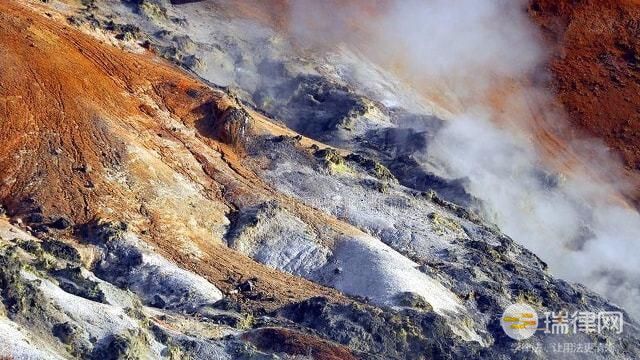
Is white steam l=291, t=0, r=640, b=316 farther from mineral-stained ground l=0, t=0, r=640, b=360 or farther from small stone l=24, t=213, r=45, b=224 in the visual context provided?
small stone l=24, t=213, r=45, b=224

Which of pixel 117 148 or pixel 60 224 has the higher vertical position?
pixel 117 148

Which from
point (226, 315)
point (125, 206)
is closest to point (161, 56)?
point (125, 206)

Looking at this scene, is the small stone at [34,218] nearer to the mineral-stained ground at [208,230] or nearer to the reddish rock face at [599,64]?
the mineral-stained ground at [208,230]

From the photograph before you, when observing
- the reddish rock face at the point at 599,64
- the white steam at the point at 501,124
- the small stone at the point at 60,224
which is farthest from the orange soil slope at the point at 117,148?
the reddish rock face at the point at 599,64

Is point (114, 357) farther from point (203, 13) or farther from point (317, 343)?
point (203, 13)

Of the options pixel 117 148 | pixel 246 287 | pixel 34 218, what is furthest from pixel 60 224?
pixel 246 287

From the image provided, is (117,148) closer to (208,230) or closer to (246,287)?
(208,230)
